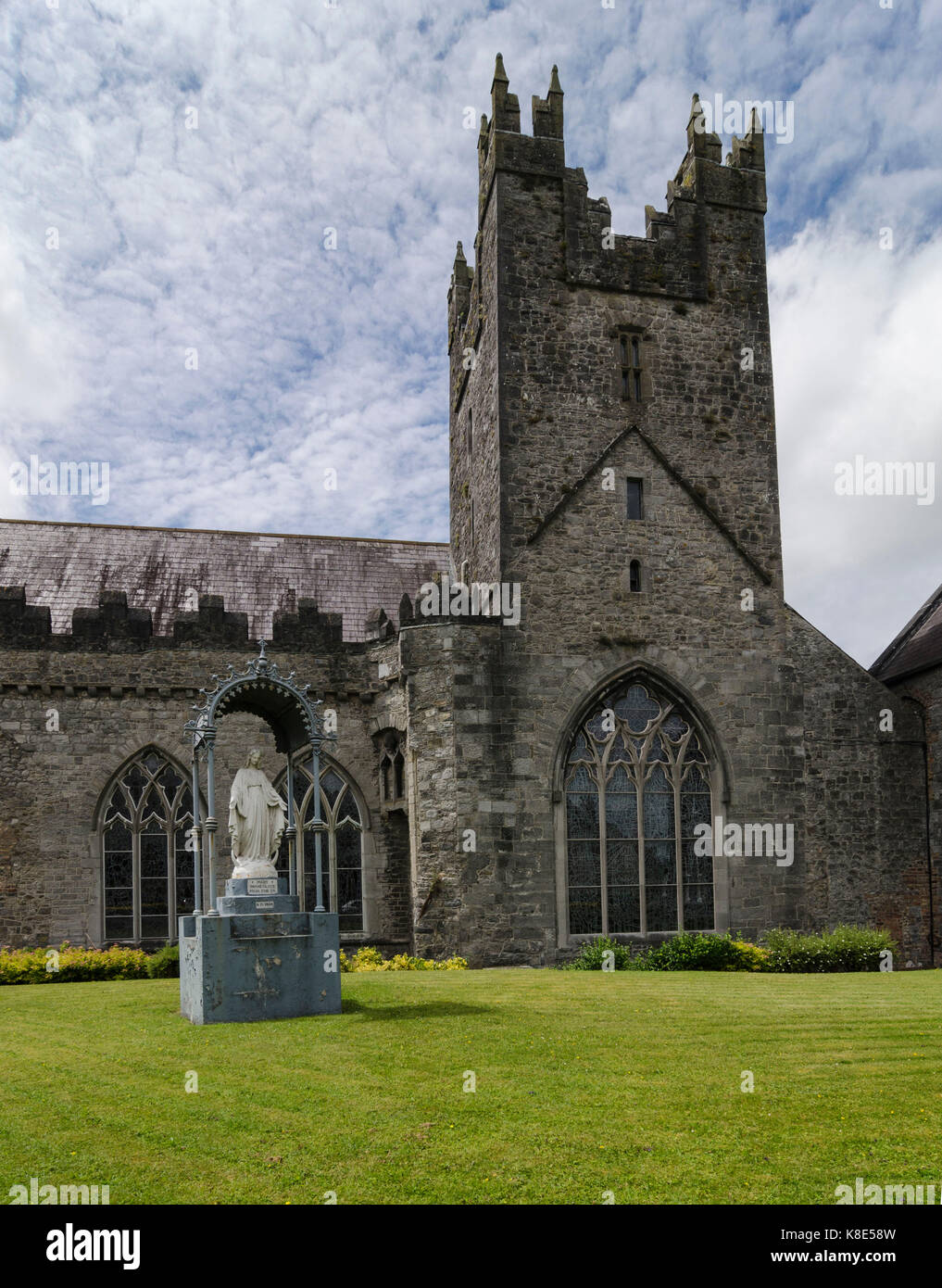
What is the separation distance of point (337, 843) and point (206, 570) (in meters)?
8.43

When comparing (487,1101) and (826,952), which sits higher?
(487,1101)

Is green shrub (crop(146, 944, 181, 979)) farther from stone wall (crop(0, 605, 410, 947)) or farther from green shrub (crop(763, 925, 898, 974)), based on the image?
green shrub (crop(763, 925, 898, 974))

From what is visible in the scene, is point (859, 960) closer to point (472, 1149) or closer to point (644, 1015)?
point (644, 1015)

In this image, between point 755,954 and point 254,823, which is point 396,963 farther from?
point 254,823

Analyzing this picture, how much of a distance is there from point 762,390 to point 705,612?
545 cm

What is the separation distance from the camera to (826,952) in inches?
774

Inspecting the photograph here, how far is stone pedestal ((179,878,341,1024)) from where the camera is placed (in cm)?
1281

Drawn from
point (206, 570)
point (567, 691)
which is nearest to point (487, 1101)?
point (567, 691)

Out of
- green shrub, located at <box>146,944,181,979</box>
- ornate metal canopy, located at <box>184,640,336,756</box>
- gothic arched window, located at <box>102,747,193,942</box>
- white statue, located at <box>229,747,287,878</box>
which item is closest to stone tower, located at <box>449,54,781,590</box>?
ornate metal canopy, located at <box>184,640,336,756</box>

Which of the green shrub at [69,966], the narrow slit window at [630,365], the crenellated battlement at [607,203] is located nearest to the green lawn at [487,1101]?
the green shrub at [69,966]

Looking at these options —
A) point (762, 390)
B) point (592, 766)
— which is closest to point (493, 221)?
point (762, 390)

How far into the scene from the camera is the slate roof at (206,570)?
26578 mm

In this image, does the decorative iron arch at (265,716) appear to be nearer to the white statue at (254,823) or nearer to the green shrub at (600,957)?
the white statue at (254,823)

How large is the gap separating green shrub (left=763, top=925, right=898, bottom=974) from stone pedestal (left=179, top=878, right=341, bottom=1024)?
9.56 m
